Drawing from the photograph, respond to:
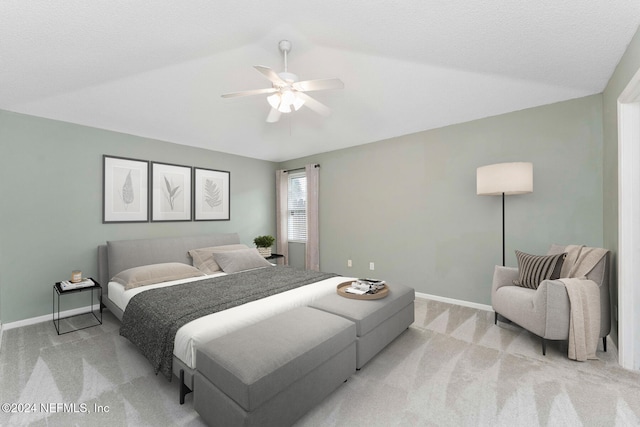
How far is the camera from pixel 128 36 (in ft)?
6.58

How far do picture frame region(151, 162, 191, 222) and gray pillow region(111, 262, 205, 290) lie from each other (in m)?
1.09

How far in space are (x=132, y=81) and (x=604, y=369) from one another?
4730 mm

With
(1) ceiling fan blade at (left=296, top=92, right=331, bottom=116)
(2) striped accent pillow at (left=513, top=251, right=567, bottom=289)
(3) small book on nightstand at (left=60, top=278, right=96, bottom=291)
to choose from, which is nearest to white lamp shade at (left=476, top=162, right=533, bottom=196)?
(2) striped accent pillow at (left=513, top=251, right=567, bottom=289)

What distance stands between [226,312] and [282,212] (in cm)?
361

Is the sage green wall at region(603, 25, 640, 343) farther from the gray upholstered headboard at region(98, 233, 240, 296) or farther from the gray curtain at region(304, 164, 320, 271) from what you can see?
the gray upholstered headboard at region(98, 233, 240, 296)

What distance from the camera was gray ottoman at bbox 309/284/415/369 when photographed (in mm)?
2193

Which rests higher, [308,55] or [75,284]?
[308,55]

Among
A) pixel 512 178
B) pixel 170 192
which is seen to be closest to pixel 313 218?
pixel 170 192

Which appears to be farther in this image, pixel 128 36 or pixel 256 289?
pixel 256 289

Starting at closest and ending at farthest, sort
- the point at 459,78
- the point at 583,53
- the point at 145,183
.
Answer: the point at 583,53, the point at 459,78, the point at 145,183

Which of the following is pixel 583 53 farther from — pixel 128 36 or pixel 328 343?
pixel 128 36

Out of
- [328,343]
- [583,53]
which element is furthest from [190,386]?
[583,53]

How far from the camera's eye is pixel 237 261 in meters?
3.89

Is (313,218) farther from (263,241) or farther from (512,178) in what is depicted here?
(512,178)
